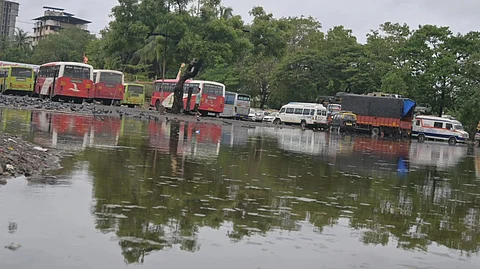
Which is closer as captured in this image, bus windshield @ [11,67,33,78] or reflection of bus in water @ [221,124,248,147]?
reflection of bus in water @ [221,124,248,147]

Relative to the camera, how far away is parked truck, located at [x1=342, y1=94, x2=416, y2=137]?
4481cm

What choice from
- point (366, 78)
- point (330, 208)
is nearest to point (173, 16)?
point (366, 78)

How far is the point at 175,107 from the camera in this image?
140 feet

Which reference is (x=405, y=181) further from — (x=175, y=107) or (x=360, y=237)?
(x=175, y=107)

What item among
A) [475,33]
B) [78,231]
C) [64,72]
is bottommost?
[78,231]

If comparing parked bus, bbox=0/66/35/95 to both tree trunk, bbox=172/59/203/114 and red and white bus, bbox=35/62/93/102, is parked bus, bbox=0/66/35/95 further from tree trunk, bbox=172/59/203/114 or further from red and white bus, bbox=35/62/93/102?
tree trunk, bbox=172/59/203/114

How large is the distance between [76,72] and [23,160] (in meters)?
32.3

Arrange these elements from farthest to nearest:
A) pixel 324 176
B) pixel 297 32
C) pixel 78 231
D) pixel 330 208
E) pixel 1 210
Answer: pixel 297 32
pixel 324 176
pixel 330 208
pixel 1 210
pixel 78 231

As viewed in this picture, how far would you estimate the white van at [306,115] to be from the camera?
1902 inches

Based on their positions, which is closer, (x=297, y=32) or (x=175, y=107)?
(x=175, y=107)

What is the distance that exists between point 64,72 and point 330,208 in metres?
34.9

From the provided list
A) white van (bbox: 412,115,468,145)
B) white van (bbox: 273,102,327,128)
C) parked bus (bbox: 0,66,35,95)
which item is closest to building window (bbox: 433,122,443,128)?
white van (bbox: 412,115,468,145)

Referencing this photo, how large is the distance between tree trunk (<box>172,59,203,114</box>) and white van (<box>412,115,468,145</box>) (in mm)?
17290

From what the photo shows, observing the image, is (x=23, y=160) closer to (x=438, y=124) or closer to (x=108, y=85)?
(x=108, y=85)
